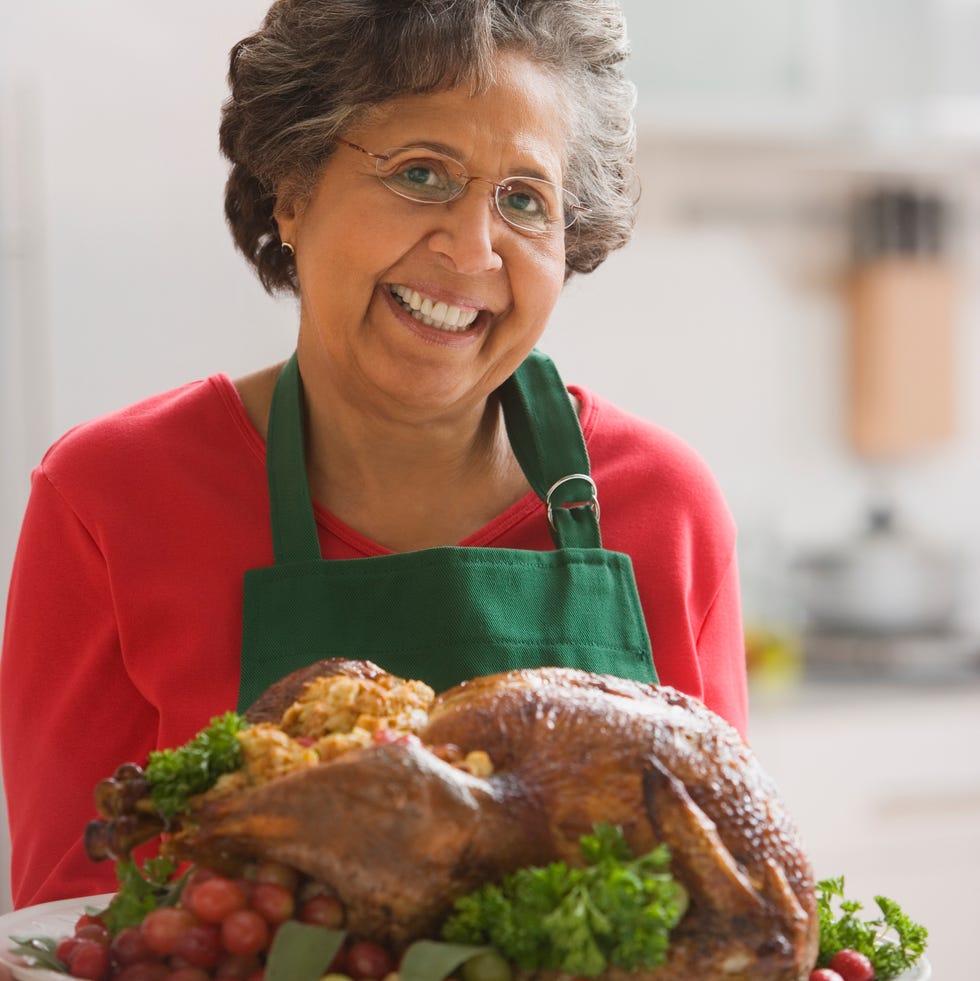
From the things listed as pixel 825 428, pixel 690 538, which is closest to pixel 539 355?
pixel 690 538

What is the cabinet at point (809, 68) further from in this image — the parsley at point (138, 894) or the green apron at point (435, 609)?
the parsley at point (138, 894)

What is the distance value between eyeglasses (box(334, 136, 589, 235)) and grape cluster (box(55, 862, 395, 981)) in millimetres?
683

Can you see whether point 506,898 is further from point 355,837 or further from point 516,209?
point 516,209

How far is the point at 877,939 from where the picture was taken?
3.52ft

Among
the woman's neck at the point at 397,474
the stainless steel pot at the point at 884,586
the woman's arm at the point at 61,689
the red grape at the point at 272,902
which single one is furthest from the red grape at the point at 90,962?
the stainless steel pot at the point at 884,586

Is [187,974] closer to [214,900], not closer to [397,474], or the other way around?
[214,900]

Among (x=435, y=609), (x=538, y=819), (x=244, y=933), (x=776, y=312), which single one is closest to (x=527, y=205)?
(x=435, y=609)

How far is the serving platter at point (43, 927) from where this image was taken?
95cm

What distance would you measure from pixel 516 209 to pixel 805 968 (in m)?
0.75

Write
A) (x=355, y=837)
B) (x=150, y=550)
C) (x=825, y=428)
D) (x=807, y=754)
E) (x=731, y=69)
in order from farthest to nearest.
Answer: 1. (x=825, y=428)
2. (x=731, y=69)
3. (x=807, y=754)
4. (x=150, y=550)
5. (x=355, y=837)

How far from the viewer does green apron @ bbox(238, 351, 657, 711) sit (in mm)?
1399

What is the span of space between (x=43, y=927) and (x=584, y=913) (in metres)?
0.42

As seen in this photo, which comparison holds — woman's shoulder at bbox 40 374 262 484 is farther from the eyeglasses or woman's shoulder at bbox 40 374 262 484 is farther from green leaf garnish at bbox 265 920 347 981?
green leaf garnish at bbox 265 920 347 981

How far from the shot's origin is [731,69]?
10.9ft
